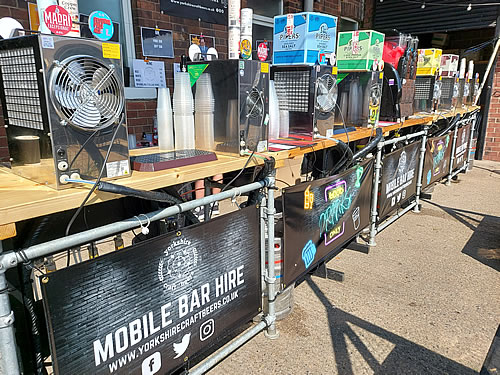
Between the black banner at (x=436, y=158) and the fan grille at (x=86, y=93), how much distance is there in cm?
457

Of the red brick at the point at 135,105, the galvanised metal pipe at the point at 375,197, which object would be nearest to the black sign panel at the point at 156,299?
the galvanised metal pipe at the point at 375,197

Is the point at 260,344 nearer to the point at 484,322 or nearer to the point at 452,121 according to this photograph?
the point at 484,322

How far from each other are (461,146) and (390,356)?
18.8 ft

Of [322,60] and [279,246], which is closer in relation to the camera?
[279,246]

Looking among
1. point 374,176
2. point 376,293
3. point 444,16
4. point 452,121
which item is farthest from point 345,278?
point 444,16

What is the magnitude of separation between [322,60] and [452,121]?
4.11 meters

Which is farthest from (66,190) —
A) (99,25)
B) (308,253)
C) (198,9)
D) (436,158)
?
(436,158)

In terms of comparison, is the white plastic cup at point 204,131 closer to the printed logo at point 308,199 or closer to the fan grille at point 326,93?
the printed logo at point 308,199

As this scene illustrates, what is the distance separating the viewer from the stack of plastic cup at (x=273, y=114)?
2.87 meters

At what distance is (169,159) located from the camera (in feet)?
6.81

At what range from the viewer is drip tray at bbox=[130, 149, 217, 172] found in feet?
6.49

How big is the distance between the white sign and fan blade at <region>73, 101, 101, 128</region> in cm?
352

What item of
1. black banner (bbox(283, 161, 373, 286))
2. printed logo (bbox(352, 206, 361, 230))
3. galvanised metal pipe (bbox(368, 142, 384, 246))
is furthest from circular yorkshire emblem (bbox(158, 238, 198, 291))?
galvanised metal pipe (bbox(368, 142, 384, 246))

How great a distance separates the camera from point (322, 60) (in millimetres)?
3078
